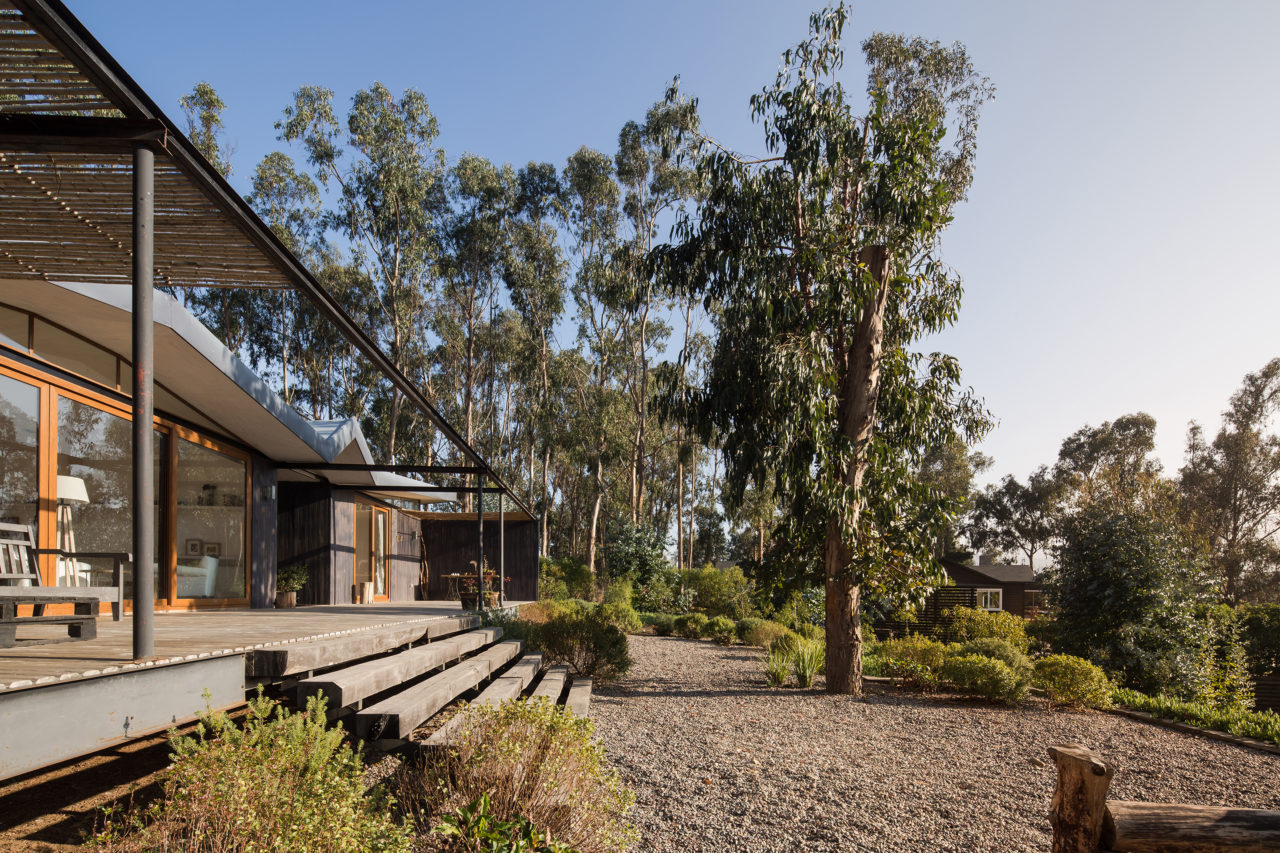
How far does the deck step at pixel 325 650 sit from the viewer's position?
342cm

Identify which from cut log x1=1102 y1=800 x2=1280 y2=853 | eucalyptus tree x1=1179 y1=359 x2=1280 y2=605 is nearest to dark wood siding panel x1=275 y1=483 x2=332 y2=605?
cut log x1=1102 y1=800 x2=1280 y2=853

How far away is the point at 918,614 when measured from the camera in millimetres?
17219

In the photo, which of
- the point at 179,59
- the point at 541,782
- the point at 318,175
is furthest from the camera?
the point at 318,175

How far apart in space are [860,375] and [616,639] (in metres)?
4.07

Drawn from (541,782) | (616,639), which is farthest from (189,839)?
(616,639)

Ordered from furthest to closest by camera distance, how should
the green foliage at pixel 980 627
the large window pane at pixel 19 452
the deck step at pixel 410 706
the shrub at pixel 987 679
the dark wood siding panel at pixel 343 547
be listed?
the green foliage at pixel 980 627
the dark wood siding panel at pixel 343 547
the shrub at pixel 987 679
the large window pane at pixel 19 452
the deck step at pixel 410 706

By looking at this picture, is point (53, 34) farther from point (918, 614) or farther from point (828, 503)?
point (918, 614)

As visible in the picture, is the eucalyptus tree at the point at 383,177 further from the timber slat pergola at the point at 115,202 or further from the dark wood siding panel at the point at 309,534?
the timber slat pergola at the point at 115,202

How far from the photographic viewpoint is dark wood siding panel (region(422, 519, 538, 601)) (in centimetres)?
1972

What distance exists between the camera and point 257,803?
256 centimetres

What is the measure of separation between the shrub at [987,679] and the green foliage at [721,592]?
10.4 m

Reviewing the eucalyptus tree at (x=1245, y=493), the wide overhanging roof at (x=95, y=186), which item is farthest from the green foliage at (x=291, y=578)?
the eucalyptus tree at (x=1245, y=493)

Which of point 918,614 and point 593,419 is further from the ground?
point 593,419

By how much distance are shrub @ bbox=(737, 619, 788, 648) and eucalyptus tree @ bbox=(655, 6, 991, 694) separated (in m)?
5.26
